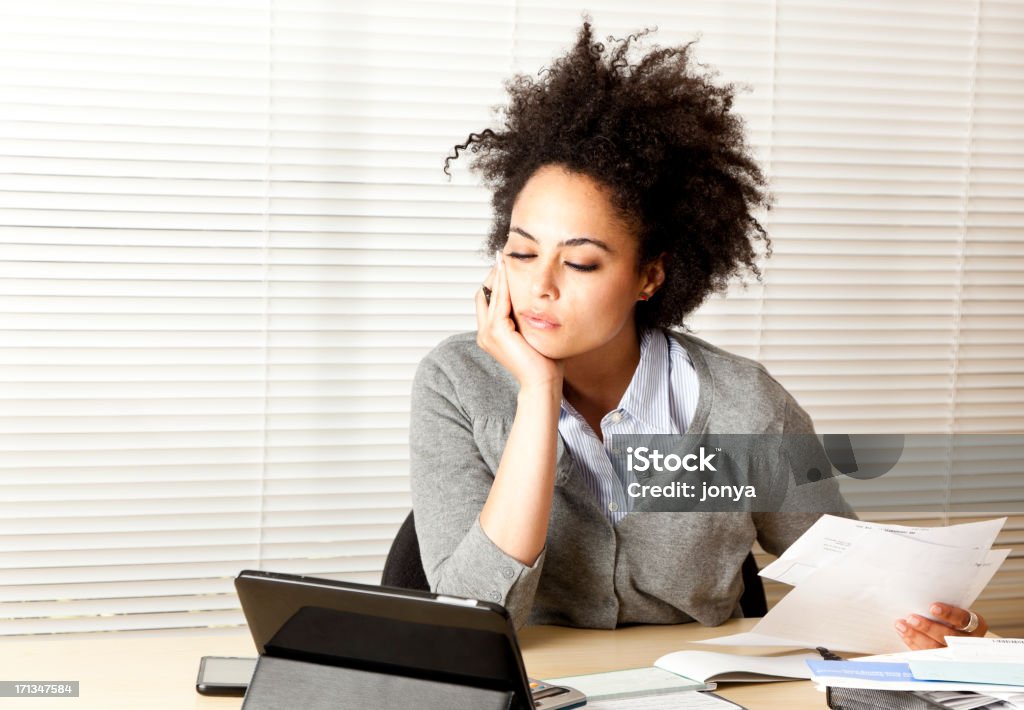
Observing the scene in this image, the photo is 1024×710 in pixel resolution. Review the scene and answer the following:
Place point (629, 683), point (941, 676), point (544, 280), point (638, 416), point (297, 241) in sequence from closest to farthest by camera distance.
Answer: point (941, 676) → point (629, 683) → point (544, 280) → point (638, 416) → point (297, 241)

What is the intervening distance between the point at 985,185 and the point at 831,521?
183cm

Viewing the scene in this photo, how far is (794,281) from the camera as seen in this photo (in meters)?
2.63

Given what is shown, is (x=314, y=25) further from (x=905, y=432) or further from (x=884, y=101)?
(x=905, y=432)

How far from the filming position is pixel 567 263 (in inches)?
62.2

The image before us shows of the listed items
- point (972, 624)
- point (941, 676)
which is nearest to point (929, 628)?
point (972, 624)

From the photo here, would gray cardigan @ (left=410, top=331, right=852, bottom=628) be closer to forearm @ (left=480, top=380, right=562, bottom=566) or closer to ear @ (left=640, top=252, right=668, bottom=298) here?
forearm @ (left=480, top=380, right=562, bottom=566)

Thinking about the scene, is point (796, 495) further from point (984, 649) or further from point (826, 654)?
point (984, 649)

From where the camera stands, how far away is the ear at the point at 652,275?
1.72 metres

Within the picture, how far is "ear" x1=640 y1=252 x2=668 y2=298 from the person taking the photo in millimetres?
1723

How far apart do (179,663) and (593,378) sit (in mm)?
803

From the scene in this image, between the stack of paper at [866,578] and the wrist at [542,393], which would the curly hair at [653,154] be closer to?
the wrist at [542,393]

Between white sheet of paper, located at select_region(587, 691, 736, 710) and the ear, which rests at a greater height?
the ear

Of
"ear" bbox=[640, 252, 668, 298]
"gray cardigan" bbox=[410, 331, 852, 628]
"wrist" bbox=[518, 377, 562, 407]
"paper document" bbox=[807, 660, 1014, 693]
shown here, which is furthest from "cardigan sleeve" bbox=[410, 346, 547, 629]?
"paper document" bbox=[807, 660, 1014, 693]

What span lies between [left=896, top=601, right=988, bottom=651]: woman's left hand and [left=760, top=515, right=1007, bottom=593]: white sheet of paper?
0.39ft
